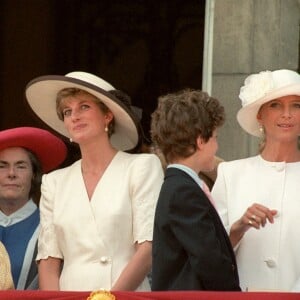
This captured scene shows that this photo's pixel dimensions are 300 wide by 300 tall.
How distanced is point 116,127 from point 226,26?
1812mm

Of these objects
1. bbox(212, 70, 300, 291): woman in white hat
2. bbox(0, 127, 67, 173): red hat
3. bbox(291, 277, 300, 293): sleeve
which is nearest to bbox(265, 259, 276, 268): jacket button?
bbox(212, 70, 300, 291): woman in white hat

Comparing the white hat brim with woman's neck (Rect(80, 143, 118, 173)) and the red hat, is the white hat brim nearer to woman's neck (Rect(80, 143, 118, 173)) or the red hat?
woman's neck (Rect(80, 143, 118, 173))

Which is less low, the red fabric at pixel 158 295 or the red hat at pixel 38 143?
the red hat at pixel 38 143

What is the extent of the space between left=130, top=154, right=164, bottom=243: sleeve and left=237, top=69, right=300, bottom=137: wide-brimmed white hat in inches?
17.9

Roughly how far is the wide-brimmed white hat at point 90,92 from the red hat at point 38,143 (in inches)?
4.9

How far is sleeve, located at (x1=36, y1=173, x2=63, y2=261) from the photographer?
23.4 feet

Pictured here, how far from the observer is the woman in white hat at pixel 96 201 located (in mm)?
6980

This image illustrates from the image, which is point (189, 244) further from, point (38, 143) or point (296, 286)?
point (38, 143)

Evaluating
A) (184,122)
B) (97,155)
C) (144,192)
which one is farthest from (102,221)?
(184,122)

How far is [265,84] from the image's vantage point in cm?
713

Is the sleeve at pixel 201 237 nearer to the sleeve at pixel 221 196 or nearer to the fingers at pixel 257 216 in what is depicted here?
the fingers at pixel 257 216

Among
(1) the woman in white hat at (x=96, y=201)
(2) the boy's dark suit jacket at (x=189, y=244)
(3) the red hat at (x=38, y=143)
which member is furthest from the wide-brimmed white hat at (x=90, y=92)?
(2) the boy's dark suit jacket at (x=189, y=244)

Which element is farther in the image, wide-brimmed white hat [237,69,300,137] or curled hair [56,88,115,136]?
curled hair [56,88,115,136]

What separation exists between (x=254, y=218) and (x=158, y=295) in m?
0.63
